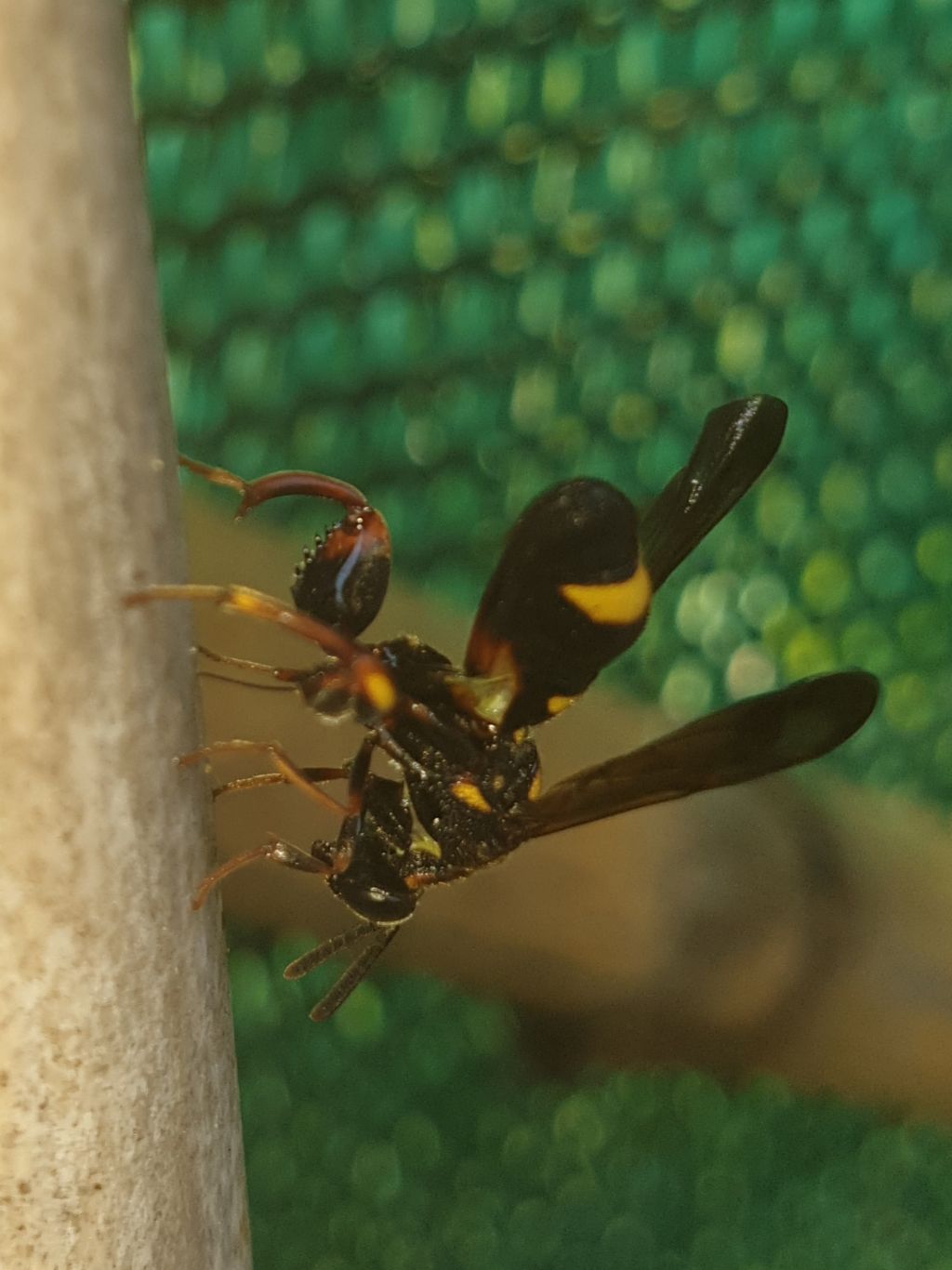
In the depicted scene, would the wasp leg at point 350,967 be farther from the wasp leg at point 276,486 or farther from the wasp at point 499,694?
the wasp leg at point 276,486

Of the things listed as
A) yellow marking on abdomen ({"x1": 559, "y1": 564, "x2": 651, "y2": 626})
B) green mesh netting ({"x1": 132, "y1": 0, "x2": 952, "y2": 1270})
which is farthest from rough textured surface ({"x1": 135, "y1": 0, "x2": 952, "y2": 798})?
yellow marking on abdomen ({"x1": 559, "y1": 564, "x2": 651, "y2": 626})

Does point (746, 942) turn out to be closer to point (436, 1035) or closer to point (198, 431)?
point (436, 1035)

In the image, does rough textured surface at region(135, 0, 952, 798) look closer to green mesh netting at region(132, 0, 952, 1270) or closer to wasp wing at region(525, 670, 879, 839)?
green mesh netting at region(132, 0, 952, 1270)

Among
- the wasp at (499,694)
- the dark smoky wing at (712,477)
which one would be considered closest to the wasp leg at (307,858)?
the wasp at (499,694)

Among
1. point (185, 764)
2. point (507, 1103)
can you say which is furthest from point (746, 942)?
point (185, 764)

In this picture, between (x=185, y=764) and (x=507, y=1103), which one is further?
(x=507, y=1103)

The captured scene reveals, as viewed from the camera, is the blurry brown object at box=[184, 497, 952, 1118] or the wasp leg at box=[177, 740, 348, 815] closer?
the wasp leg at box=[177, 740, 348, 815]
